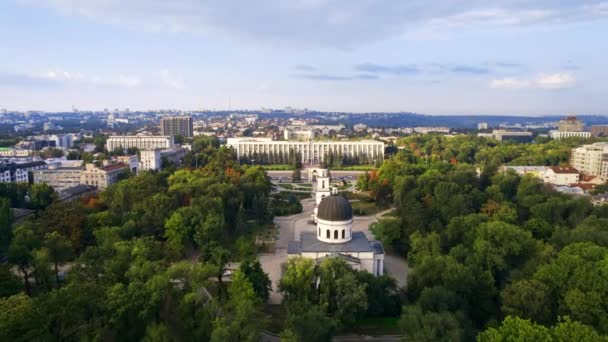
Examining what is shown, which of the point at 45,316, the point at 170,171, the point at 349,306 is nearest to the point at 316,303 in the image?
the point at 349,306

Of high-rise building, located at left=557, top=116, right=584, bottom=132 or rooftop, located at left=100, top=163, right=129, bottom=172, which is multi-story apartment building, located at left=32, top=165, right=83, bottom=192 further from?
high-rise building, located at left=557, top=116, right=584, bottom=132

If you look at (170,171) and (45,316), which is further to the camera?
(170,171)

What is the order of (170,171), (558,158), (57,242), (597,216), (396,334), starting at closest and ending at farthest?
(396,334)
(57,242)
(597,216)
(170,171)
(558,158)

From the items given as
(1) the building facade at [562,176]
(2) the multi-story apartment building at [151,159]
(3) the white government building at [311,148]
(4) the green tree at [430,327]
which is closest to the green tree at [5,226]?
(4) the green tree at [430,327]

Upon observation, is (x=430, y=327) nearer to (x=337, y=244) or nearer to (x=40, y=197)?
(x=337, y=244)

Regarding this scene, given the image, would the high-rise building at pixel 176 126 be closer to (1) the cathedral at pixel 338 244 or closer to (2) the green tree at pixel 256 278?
(1) the cathedral at pixel 338 244

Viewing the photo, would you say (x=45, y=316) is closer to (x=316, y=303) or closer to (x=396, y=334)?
(x=316, y=303)

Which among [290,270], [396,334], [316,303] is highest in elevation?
[290,270]

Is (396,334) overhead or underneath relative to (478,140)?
underneath
